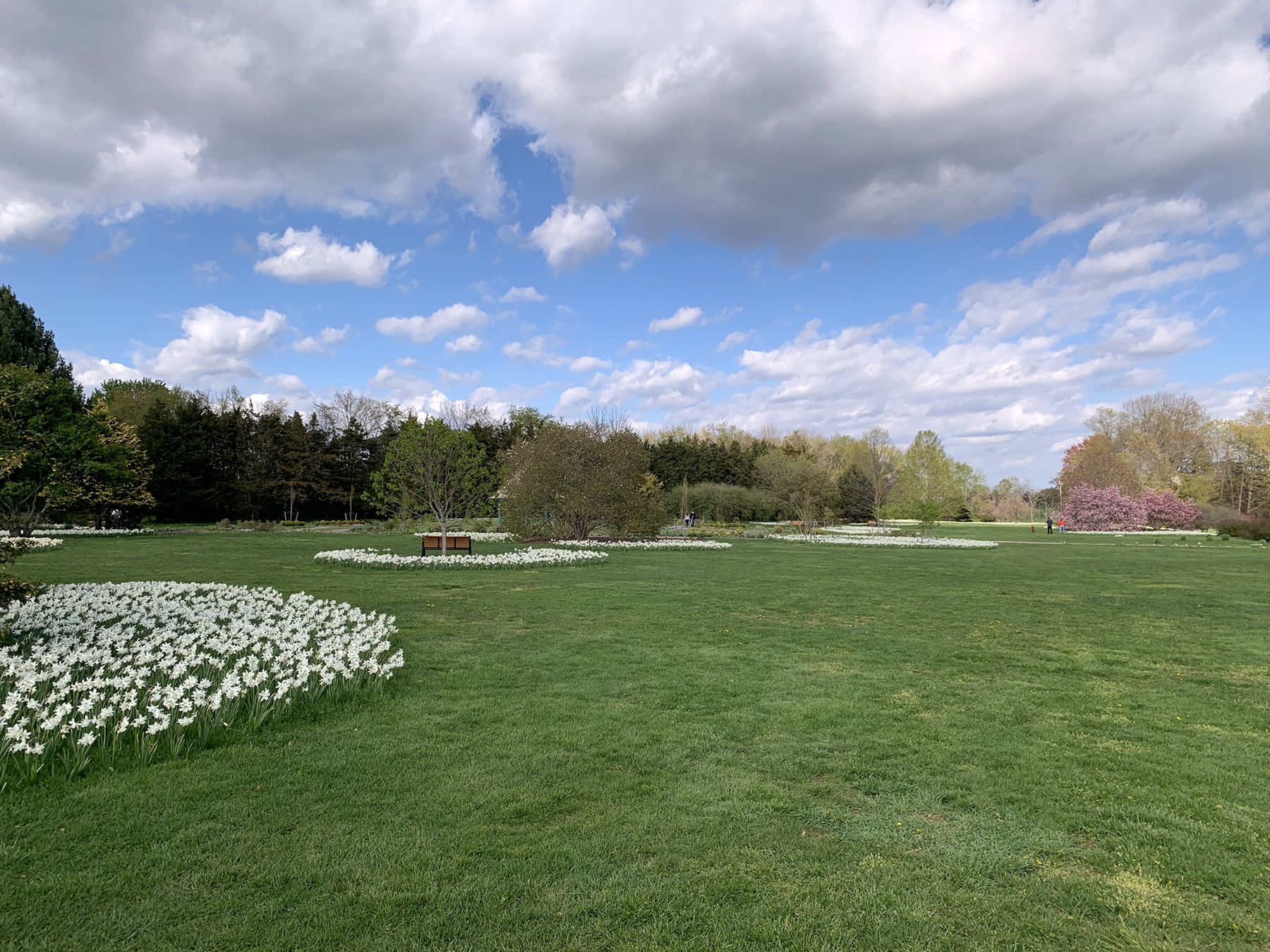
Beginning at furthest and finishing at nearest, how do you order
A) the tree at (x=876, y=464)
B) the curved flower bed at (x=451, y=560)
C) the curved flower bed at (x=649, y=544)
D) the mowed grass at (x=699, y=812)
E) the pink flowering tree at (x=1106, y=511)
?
the tree at (x=876, y=464)
the pink flowering tree at (x=1106, y=511)
the curved flower bed at (x=649, y=544)
the curved flower bed at (x=451, y=560)
the mowed grass at (x=699, y=812)

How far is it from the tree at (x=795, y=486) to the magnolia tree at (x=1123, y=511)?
50.3 ft

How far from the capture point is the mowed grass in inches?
102

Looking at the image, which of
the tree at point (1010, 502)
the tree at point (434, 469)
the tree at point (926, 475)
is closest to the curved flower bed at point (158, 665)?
the tree at point (434, 469)

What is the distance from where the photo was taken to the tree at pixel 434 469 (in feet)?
55.9

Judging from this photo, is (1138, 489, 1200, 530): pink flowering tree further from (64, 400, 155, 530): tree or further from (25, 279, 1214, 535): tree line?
(64, 400, 155, 530): tree

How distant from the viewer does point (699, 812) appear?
3.52 m

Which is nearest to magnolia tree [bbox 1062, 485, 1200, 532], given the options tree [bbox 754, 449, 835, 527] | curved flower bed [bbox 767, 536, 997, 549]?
tree [bbox 754, 449, 835, 527]

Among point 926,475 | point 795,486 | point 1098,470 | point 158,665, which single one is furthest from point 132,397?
point 1098,470

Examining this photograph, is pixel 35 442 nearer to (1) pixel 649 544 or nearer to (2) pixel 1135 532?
(1) pixel 649 544

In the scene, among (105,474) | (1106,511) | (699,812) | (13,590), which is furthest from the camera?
(1106,511)

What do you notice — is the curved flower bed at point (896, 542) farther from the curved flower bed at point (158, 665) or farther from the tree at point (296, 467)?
the tree at point (296, 467)

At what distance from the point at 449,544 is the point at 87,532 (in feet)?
58.5

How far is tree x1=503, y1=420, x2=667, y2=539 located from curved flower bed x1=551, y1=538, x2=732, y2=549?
0.97m

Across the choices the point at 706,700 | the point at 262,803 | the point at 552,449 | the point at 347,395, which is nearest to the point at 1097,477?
the point at 552,449
